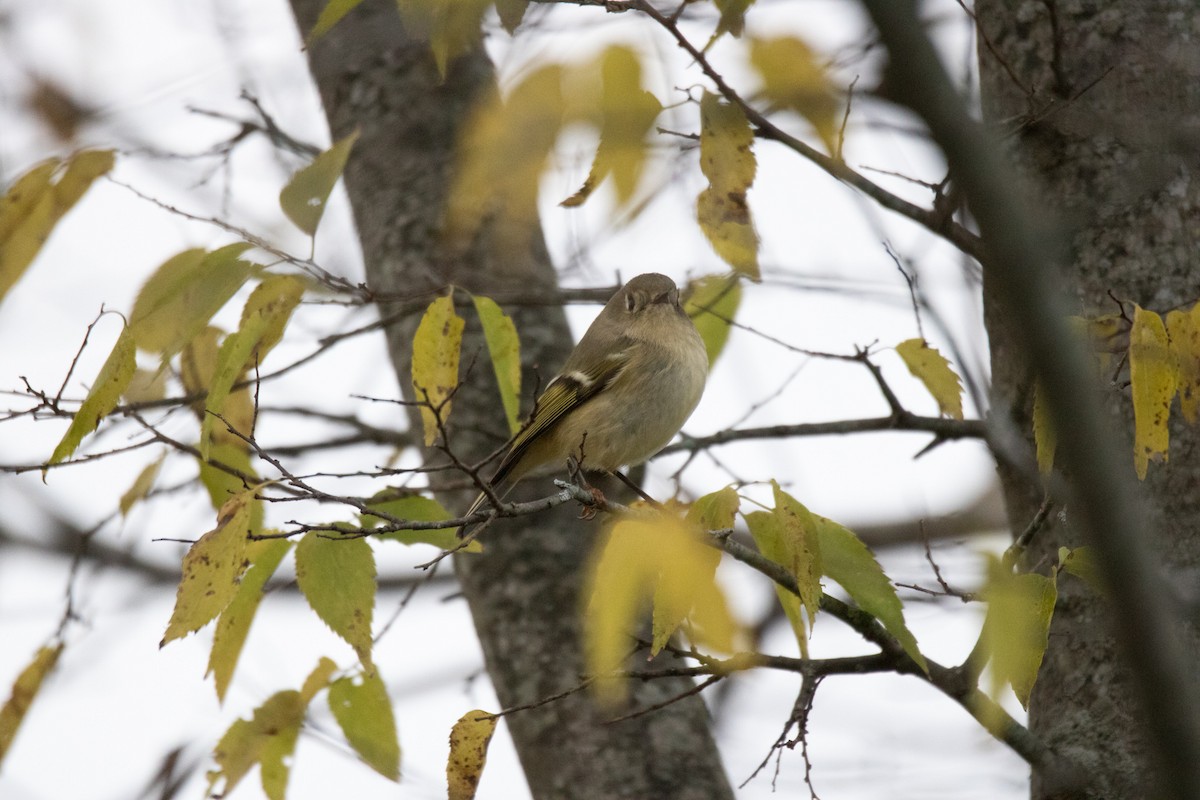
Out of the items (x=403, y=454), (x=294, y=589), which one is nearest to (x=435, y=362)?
(x=403, y=454)

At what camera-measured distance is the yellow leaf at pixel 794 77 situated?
1929 millimetres

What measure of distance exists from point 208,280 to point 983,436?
5.64ft

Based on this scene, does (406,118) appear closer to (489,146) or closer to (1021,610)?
(489,146)

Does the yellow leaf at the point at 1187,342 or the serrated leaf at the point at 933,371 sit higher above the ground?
the serrated leaf at the point at 933,371

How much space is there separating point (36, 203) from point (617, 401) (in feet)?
5.41

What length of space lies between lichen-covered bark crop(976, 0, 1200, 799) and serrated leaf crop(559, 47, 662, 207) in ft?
2.48

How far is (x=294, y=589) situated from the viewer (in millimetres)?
5027

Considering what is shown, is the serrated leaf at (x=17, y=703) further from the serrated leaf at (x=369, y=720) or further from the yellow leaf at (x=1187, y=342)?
the yellow leaf at (x=1187, y=342)

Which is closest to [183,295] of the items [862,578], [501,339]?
[501,339]

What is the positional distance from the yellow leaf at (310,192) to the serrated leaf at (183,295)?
0.36 ft

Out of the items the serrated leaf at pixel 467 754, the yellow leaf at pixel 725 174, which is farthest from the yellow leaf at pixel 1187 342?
the serrated leaf at pixel 467 754

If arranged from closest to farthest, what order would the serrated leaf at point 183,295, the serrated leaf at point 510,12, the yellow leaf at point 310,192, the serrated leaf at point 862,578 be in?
the serrated leaf at point 862,578, the serrated leaf at point 510,12, the serrated leaf at point 183,295, the yellow leaf at point 310,192

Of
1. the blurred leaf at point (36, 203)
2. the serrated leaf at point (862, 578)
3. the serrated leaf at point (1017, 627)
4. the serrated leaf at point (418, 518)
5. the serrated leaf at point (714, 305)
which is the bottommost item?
the serrated leaf at point (1017, 627)

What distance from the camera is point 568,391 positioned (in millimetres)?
3494
